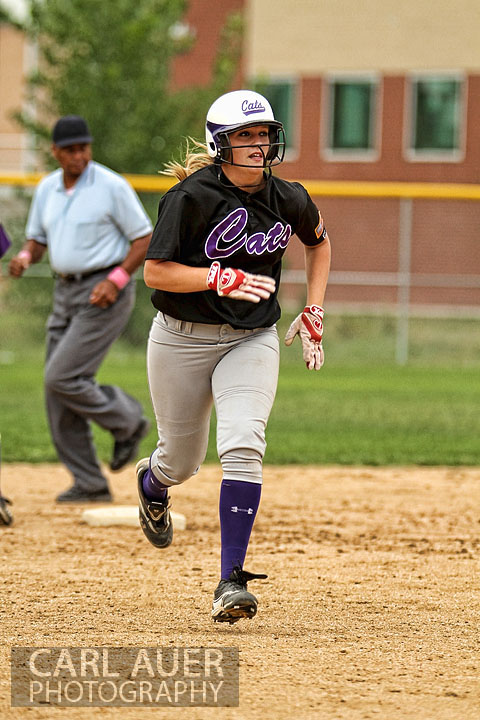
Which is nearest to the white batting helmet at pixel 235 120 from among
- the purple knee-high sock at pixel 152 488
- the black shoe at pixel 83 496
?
the purple knee-high sock at pixel 152 488

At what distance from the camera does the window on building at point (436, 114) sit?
25516 mm

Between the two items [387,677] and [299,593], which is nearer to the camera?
[387,677]

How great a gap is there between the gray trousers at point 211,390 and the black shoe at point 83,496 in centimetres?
249

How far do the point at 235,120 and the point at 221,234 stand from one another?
440 millimetres

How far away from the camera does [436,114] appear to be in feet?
84.7

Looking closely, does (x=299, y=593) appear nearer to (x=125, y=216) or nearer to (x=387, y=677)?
(x=387, y=677)

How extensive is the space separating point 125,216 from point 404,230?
34.9ft

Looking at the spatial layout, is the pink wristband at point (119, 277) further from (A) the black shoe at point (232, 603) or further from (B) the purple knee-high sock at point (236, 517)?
(A) the black shoe at point (232, 603)

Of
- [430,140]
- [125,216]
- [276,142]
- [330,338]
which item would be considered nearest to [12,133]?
[430,140]

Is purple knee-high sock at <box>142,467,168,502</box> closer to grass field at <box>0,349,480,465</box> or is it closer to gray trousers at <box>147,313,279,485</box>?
gray trousers at <box>147,313,279,485</box>

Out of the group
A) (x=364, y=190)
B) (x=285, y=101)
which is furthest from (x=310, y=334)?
(x=285, y=101)

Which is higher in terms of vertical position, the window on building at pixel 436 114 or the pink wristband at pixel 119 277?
the window on building at pixel 436 114

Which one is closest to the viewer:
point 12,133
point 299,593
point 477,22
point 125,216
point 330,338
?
point 299,593

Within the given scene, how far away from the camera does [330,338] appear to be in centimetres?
1881
